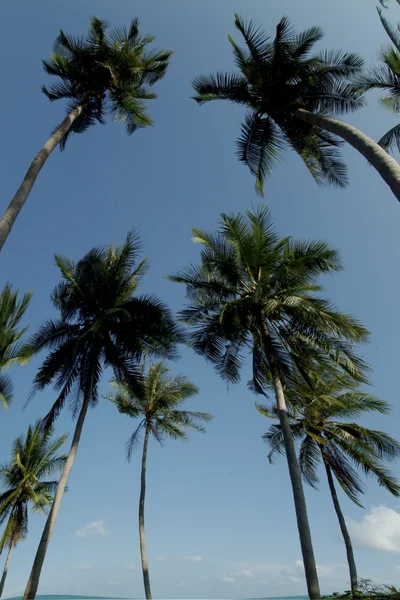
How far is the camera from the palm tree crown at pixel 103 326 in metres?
16.0

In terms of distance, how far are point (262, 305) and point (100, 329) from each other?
6440mm

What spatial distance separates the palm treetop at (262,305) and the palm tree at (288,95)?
2.25 m

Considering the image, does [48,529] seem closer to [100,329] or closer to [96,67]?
[100,329]

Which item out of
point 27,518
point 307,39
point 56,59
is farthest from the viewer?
point 27,518

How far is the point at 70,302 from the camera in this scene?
16.7 metres

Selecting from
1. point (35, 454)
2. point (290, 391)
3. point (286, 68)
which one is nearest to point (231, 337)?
point (290, 391)

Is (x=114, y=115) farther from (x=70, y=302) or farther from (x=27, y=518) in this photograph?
(x=27, y=518)

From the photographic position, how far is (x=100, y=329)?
16000 mm

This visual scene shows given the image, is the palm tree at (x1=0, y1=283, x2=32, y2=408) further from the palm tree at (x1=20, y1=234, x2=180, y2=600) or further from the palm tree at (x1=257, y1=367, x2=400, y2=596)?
the palm tree at (x1=257, y1=367, x2=400, y2=596)

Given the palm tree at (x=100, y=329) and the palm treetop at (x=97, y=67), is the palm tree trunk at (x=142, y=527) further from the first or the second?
the palm treetop at (x=97, y=67)

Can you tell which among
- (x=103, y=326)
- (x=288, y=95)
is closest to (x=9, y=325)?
(x=103, y=326)

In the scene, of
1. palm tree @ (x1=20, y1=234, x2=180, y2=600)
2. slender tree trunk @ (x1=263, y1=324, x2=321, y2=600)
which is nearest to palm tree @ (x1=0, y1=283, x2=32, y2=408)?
palm tree @ (x1=20, y1=234, x2=180, y2=600)

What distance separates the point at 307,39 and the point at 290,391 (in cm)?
1086

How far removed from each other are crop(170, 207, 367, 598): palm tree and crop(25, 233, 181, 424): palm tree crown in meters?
2.25
